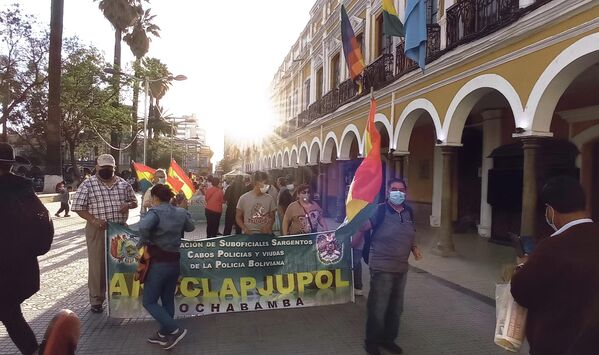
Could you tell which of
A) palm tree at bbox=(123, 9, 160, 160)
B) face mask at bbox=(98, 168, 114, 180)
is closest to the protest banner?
face mask at bbox=(98, 168, 114, 180)

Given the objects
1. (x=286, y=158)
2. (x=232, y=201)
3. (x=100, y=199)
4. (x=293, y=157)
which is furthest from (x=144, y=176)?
→ (x=286, y=158)

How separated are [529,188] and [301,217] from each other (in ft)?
13.7

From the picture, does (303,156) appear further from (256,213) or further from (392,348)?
(392,348)

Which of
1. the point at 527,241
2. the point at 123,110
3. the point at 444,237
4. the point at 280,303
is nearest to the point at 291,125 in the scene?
the point at 123,110

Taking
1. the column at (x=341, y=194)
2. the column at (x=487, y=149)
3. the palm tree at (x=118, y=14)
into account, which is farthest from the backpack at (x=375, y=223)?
the palm tree at (x=118, y=14)

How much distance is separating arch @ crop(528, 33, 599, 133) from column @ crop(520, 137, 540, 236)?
35cm

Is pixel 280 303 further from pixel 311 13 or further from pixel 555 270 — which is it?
pixel 311 13

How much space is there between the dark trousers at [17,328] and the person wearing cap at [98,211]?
1.81 metres

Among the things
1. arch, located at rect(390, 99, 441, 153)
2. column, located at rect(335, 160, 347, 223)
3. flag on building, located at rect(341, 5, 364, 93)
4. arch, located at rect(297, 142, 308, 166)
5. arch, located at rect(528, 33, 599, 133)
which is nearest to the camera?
arch, located at rect(528, 33, 599, 133)

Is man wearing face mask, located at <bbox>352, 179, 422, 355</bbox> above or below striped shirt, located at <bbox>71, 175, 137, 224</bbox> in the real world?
below

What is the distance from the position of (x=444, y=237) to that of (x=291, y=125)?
708 inches

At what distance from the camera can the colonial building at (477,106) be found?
23.0 ft

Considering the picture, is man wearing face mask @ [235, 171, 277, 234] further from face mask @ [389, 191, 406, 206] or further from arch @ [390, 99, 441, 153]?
arch @ [390, 99, 441, 153]

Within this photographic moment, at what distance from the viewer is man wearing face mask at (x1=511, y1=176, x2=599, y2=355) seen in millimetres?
2008
